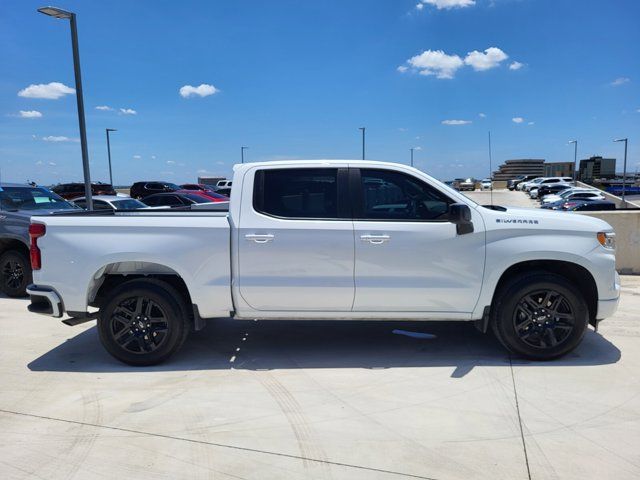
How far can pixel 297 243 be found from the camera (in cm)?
458

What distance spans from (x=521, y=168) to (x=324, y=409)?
339 feet

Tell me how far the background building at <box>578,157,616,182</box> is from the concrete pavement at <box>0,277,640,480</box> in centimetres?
9359

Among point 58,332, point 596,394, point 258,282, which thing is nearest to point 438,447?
point 596,394

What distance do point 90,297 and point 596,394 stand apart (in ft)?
15.2

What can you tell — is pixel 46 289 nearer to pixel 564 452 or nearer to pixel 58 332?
pixel 58 332

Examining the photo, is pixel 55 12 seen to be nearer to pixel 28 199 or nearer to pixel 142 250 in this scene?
pixel 28 199

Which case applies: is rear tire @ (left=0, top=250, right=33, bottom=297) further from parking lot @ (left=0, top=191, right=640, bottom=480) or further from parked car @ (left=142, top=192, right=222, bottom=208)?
parked car @ (left=142, top=192, right=222, bottom=208)

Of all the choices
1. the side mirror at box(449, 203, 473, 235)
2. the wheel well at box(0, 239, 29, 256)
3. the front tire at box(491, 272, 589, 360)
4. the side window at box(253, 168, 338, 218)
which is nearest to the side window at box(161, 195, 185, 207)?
the wheel well at box(0, 239, 29, 256)

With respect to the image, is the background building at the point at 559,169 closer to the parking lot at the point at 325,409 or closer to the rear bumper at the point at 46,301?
the parking lot at the point at 325,409

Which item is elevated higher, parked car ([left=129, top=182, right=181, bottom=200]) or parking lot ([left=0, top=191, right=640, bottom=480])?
parked car ([left=129, top=182, right=181, bottom=200])

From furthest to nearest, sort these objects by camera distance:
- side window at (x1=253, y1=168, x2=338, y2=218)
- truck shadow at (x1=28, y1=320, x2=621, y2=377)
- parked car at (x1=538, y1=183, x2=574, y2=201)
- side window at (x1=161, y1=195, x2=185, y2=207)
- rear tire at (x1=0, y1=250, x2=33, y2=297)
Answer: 1. parked car at (x1=538, y1=183, x2=574, y2=201)
2. side window at (x1=161, y1=195, x2=185, y2=207)
3. rear tire at (x1=0, y1=250, x2=33, y2=297)
4. truck shadow at (x1=28, y1=320, x2=621, y2=377)
5. side window at (x1=253, y1=168, x2=338, y2=218)

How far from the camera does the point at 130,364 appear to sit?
4.86 m

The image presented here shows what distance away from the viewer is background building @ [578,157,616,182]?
287 feet

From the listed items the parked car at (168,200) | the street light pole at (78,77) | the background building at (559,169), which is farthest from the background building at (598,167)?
the street light pole at (78,77)
